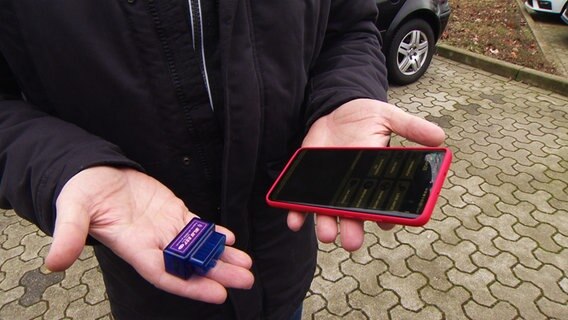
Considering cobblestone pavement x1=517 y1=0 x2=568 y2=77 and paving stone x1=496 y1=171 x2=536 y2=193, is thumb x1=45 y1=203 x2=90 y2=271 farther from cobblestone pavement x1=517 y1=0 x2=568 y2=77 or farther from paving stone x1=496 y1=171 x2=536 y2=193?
cobblestone pavement x1=517 y1=0 x2=568 y2=77

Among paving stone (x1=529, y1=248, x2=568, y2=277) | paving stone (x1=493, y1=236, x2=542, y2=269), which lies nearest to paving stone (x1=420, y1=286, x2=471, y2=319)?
paving stone (x1=493, y1=236, x2=542, y2=269)

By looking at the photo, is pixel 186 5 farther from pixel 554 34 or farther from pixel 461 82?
pixel 554 34

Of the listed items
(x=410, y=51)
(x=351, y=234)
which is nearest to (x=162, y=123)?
(x=351, y=234)

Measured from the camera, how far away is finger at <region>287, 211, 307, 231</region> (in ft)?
3.22

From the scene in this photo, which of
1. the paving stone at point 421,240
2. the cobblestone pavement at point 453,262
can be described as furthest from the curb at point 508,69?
the paving stone at point 421,240

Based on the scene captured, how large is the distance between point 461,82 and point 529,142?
1.59m

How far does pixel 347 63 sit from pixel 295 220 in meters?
0.51

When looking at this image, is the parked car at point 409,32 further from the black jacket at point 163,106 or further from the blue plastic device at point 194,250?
the blue plastic device at point 194,250

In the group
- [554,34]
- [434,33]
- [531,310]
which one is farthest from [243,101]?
[554,34]

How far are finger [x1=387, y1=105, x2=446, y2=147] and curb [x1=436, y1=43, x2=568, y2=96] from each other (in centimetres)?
510

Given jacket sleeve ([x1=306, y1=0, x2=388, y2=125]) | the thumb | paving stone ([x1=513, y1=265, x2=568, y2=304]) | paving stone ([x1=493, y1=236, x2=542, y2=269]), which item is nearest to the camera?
the thumb

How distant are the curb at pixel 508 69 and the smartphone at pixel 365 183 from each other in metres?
5.10

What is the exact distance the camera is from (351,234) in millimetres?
889

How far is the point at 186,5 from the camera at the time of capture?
0.88 meters
